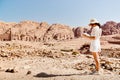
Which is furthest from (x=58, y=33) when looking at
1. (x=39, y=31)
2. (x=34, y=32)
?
(x=34, y=32)

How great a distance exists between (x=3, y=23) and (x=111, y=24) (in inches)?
2686

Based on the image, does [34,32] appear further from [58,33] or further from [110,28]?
[110,28]

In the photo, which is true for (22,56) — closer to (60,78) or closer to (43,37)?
(60,78)

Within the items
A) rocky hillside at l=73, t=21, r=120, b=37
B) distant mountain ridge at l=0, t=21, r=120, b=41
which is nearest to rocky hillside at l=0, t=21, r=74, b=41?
distant mountain ridge at l=0, t=21, r=120, b=41

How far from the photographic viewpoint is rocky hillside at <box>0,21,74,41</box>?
430 ft

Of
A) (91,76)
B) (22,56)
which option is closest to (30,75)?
(91,76)

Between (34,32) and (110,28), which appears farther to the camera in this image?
(34,32)

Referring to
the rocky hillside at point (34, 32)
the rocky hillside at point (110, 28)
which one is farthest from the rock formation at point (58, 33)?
the rocky hillside at point (110, 28)

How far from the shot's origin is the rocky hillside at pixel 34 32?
13112 centimetres

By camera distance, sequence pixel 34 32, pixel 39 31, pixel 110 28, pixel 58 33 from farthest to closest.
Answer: pixel 39 31 < pixel 58 33 < pixel 34 32 < pixel 110 28

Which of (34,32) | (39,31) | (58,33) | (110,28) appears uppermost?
(110,28)

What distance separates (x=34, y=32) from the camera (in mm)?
138500

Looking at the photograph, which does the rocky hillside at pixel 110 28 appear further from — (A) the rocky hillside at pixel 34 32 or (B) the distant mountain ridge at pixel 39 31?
(A) the rocky hillside at pixel 34 32

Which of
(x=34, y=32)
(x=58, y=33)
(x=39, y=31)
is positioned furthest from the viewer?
(x=39, y=31)
